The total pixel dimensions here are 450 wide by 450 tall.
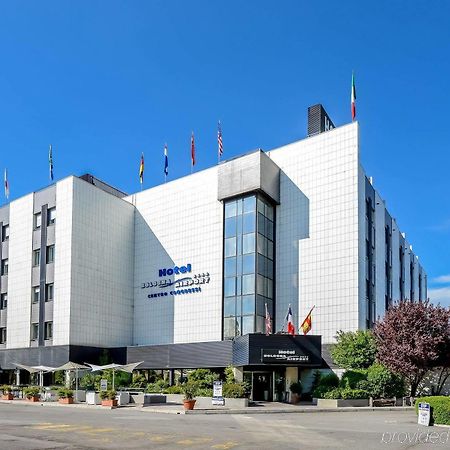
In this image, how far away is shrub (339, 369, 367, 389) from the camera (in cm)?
4484

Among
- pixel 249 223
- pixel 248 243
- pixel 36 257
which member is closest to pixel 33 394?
pixel 36 257

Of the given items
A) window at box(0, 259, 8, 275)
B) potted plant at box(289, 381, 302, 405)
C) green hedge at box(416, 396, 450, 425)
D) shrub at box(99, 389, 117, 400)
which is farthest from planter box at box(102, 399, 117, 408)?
window at box(0, 259, 8, 275)

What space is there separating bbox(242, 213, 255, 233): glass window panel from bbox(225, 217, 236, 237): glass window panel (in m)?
1.34

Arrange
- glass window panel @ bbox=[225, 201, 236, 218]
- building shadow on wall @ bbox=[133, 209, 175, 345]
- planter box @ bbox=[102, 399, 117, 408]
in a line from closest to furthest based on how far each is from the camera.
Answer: planter box @ bbox=[102, 399, 117, 408] < glass window panel @ bbox=[225, 201, 236, 218] < building shadow on wall @ bbox=[133, 209, 175, 345]

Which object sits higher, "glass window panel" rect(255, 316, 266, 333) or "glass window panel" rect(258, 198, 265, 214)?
"glass window panel" rect(258, 198, 265, 214)

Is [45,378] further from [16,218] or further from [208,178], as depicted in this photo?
[208,178]

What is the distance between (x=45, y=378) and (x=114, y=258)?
13.2 meters

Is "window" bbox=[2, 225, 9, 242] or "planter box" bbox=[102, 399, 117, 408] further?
"window" bbox=[2, 225, 9, 242]

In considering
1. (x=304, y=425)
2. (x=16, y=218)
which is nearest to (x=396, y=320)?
(x=304, y=425)

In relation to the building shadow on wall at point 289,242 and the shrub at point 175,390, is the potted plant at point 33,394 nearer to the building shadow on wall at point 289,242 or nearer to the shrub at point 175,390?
the shrub at point 175,390

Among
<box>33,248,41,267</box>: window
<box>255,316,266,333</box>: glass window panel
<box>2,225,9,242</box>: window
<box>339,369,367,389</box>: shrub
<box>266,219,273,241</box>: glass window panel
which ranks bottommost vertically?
<box>339,369,367,389</box>: shrub

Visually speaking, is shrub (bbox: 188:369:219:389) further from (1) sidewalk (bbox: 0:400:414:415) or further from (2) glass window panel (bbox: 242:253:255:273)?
(2) glass window panel (bbox: 242:253:255:273)

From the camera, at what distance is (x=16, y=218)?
66.5 metres

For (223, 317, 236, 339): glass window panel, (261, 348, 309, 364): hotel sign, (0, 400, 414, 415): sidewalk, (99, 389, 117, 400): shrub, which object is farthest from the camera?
(223, 317, 236, 339): glass window panel
